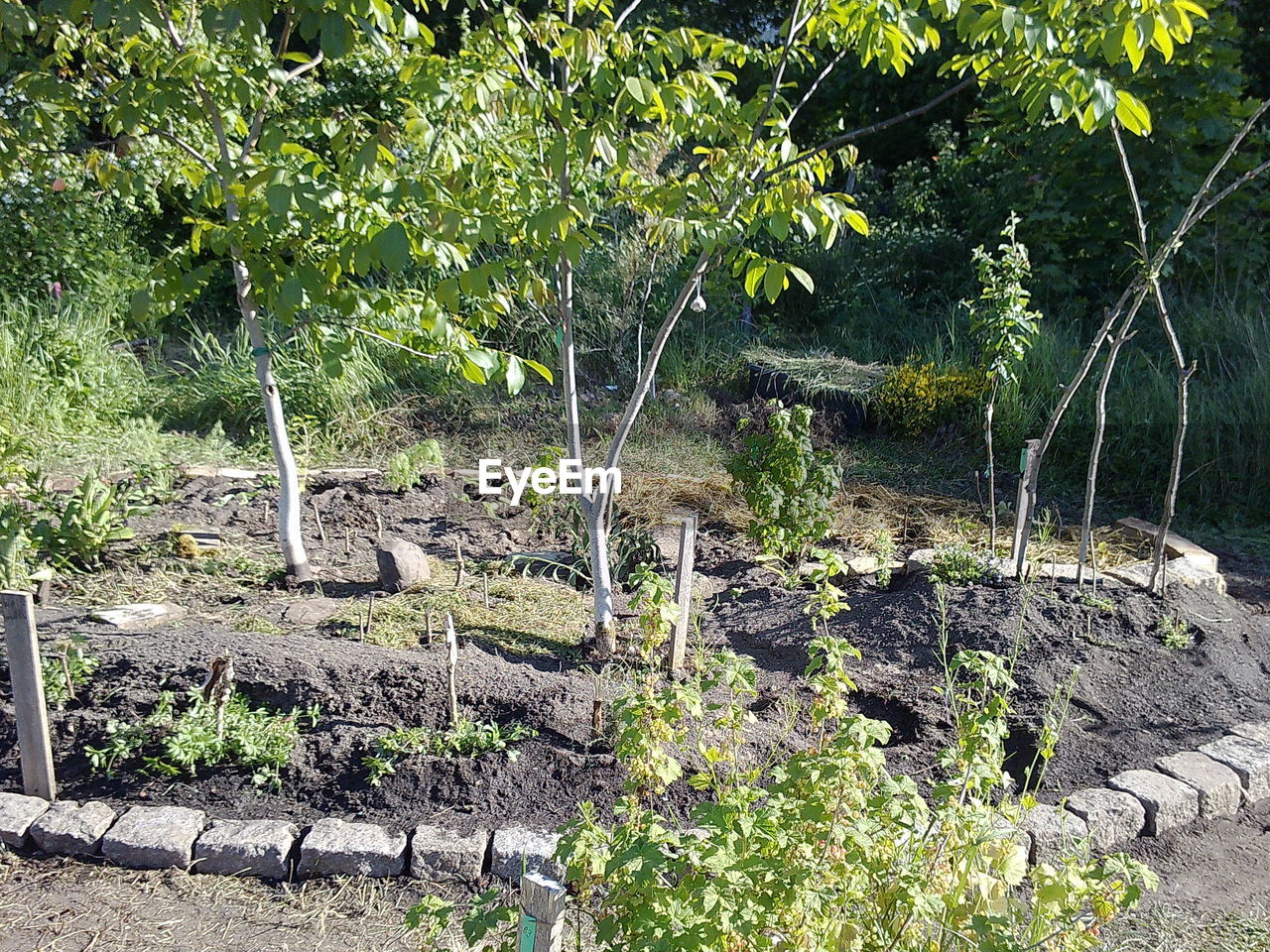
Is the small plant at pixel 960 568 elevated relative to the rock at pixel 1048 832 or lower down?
elevated

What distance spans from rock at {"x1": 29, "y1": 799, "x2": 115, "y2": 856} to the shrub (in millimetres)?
5396

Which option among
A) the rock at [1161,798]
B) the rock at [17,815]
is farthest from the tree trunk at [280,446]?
the rock at [1161,798]

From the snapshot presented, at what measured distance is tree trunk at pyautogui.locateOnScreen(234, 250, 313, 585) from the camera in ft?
13.3

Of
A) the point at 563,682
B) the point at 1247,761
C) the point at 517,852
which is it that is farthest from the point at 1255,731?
the point at 517,852

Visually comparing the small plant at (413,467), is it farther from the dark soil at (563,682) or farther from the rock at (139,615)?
the rock at (139,615)

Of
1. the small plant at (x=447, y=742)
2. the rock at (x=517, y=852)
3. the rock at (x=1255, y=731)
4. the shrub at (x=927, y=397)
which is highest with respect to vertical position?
the shrub at (x=927, y=397)

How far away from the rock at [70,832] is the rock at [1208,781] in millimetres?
3304

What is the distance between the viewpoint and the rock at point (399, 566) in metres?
4.39

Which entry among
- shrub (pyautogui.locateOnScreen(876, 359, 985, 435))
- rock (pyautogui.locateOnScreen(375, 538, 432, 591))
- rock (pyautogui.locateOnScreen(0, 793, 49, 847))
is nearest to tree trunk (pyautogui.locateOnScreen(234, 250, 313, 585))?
rock (pyautogui.locateOnScreen(375, 538, 432, 591))

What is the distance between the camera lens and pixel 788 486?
4.75m

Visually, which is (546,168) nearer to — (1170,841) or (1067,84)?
(1067,84)

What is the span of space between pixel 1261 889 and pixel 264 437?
→ 5.67 metres

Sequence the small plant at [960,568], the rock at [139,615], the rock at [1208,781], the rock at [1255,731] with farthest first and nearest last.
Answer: the small plant at [960,568], the rock at [139,615], the rock at [1255,731], the rock at [1208,781]

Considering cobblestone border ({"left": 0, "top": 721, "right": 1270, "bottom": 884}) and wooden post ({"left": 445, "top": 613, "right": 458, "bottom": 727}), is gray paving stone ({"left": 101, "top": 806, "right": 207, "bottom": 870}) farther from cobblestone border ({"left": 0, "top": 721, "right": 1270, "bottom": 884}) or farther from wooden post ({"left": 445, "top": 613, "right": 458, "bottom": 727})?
wooden post ({"left": 445, "top": 613, "right": 458, "bottom": 727})
